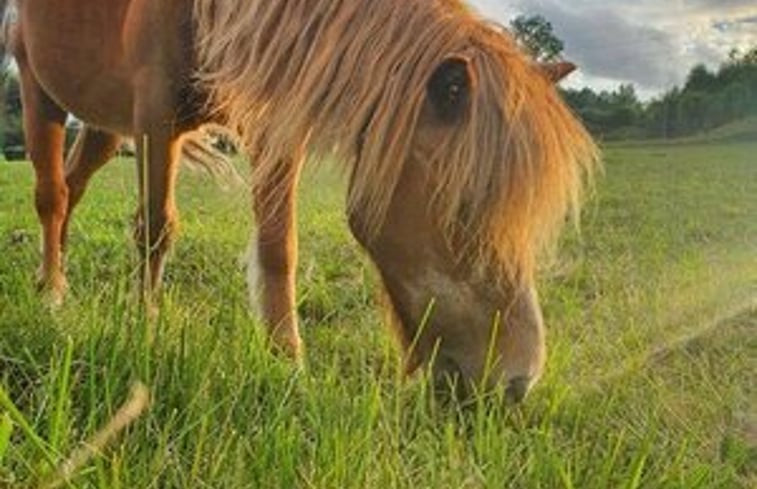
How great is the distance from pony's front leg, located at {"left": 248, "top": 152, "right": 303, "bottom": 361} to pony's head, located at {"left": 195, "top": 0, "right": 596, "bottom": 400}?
75 centimetres

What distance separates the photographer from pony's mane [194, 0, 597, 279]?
2814mm

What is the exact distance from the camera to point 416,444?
91.2 inches

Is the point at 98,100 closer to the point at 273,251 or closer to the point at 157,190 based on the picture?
the point at 157,190

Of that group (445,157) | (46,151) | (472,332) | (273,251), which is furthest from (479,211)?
(46,151)

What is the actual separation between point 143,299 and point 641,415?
1379 millimetres

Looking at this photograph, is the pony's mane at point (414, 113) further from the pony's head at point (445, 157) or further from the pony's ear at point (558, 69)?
the pony's ear at point (558, 69)

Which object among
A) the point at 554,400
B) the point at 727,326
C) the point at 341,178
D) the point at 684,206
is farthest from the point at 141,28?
the point at 684,206

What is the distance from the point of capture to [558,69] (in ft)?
10.6

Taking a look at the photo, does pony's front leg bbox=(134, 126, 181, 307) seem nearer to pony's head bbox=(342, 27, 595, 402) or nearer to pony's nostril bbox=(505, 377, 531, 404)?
pony's head bbox=(342, 27, 595, 402)

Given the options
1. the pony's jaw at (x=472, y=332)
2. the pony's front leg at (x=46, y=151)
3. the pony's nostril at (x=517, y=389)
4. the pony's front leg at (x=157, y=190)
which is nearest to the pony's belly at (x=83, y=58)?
the pony's front leg at (x=46, y=151)

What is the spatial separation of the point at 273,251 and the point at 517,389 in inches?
59.1

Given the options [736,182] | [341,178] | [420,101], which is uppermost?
[420,101]

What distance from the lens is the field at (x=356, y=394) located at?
1951 mm

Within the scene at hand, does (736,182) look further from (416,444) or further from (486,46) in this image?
(416,444)
